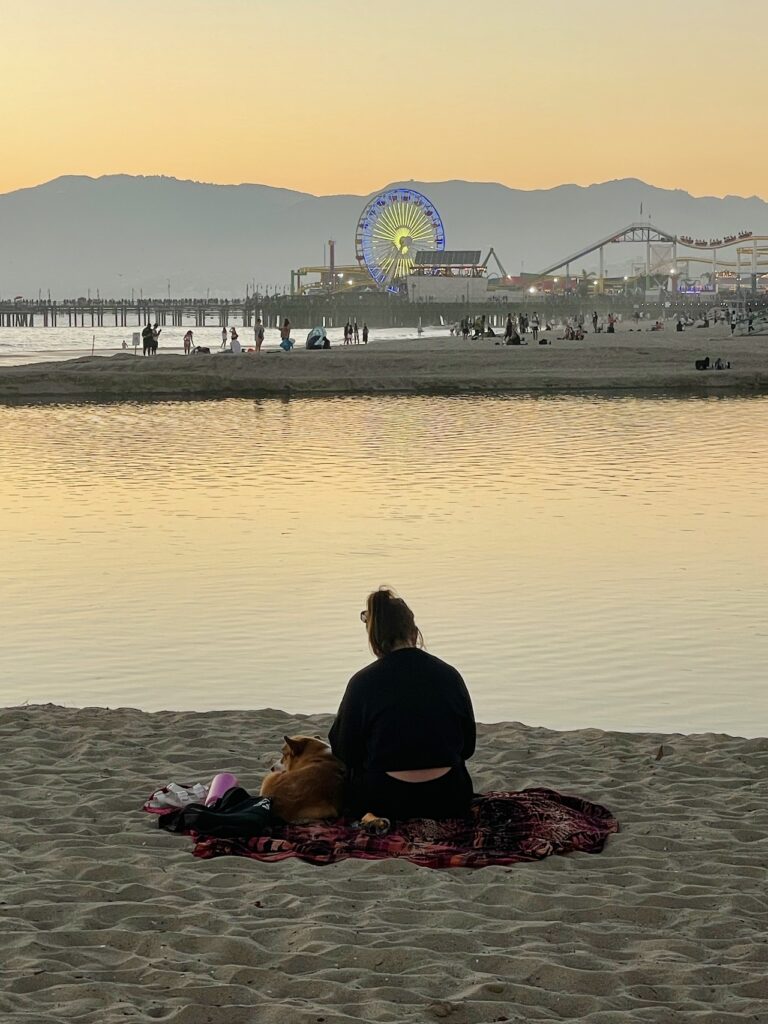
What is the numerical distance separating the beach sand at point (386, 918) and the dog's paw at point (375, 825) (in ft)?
0.92

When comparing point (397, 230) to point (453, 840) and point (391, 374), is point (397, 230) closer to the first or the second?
point (391, 374)

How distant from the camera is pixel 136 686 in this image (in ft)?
33.2

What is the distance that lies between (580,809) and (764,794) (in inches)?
37.4

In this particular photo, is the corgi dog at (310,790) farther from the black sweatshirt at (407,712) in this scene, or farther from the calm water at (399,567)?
the calm water at (399,567)

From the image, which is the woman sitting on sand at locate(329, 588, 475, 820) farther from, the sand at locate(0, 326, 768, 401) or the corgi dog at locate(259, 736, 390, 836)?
the sand at locate(0, 326, 768, 401)

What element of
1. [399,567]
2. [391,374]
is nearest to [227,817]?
[399,567]

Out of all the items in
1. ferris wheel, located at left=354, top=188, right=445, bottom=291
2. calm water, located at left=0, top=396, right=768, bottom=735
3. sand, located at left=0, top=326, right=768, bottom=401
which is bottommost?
calm water, located at left=0, top=396, right=768, bottom=735

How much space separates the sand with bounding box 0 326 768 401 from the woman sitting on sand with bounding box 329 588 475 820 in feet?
115

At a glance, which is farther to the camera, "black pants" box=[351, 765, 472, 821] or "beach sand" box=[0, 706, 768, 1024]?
"black pants" box=[351, 765, 472, 821]

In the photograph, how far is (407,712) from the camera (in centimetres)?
632

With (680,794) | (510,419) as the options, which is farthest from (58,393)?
(680,794)

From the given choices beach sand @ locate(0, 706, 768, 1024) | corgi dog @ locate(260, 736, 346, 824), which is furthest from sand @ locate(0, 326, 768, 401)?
corgi dog @ locate(260, 736, 346, 824)

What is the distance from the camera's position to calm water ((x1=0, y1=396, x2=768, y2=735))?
33.1 feet

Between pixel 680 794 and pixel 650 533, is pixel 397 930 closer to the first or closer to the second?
pixel 680 794
